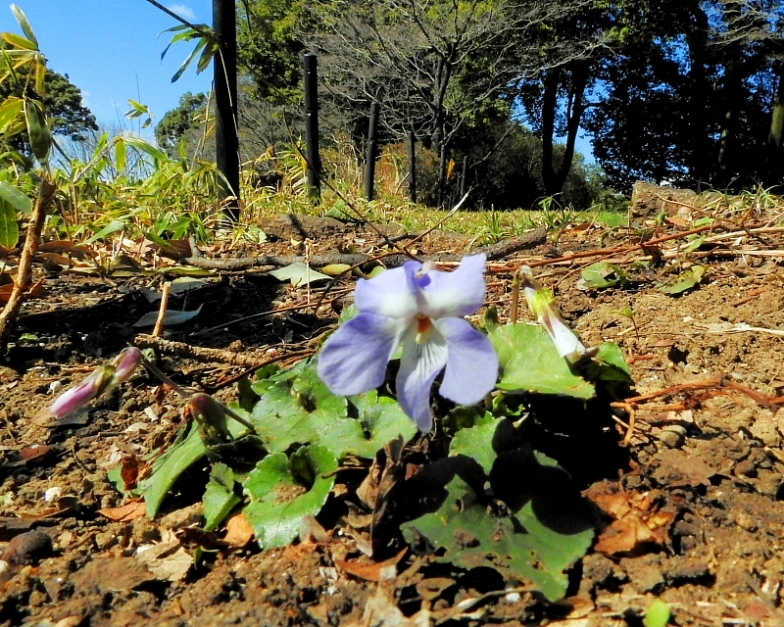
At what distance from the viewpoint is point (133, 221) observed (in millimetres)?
3396

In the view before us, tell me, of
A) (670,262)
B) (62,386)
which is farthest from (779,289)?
(62,386)

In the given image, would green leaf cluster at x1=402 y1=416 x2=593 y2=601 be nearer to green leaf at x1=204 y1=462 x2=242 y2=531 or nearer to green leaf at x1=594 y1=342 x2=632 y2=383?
green leaf at x1=594 y1=342 x2=632 y2=383

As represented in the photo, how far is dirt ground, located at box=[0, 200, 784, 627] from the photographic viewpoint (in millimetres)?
877

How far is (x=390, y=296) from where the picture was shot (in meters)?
0.84

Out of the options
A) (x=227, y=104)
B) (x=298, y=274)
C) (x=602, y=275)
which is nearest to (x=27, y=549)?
(x=298, y=274)

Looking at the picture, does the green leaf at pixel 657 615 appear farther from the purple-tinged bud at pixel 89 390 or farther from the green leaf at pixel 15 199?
the green leaf at pixel 15 199

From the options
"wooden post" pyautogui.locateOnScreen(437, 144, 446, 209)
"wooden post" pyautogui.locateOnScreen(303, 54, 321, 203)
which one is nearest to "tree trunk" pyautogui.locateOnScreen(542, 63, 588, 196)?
"wooden post" pyautogui.locateOnScreen(437, 144, 446, 209)

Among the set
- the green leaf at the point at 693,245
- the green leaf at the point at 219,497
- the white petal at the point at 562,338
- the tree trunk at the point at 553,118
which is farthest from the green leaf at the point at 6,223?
the tree trunk at the point at 553,118

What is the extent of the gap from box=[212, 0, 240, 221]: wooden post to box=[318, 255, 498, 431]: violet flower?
Result: 3078mm

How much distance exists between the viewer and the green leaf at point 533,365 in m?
0.98

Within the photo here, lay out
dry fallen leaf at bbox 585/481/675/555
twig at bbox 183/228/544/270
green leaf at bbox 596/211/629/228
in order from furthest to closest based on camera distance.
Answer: green leaf at bbox 596/211/629/228, twig at bbox 183/228/544/270, dry fallen leaf at bbox 585/481/675/555

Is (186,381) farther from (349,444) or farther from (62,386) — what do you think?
(349,444)

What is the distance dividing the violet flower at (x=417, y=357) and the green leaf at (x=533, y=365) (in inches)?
6.7

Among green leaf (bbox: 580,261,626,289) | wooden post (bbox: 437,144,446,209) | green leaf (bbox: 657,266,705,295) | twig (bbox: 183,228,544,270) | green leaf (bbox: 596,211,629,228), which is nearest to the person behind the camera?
green leaf (bbox: 657,266,705,295)
